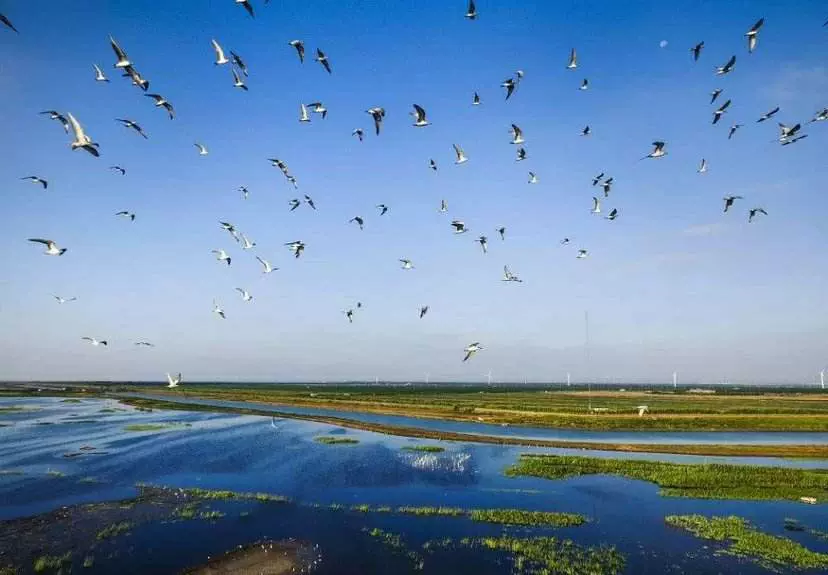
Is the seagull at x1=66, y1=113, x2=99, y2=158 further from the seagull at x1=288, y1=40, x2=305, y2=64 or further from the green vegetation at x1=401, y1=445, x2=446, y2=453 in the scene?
the green vegetation at x1=401, y1=445, x2=446, y2=453

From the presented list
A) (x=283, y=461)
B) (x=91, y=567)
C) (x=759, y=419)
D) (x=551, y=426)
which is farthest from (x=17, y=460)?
(x=759, y=419)

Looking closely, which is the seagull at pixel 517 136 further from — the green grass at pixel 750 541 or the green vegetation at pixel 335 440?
the green vegetation at pixel 335 440

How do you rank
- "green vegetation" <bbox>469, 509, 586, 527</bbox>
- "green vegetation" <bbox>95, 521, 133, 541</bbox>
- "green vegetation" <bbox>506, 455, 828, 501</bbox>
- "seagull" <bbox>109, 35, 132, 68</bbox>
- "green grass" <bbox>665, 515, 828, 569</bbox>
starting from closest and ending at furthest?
1. "seagull" <bbox>109, 35, 132, 68</bbox>
2. "green grass" <bbox>665, 515, 828, 569</bbox>
3. "green vegetation" <bbox>95, 521, 133, 541</bbox>
4. "green vegetation" <bbox>469, 509, 586, 527</bbox>
5. "green vegetation" <bbox>506, 455, 828, 501</bbox>

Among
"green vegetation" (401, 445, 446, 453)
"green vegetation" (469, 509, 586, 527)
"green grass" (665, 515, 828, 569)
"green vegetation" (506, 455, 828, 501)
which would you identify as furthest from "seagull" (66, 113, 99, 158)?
"green vegetation" (401, 445, 446, 453)

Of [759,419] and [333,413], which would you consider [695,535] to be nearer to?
[759,419]

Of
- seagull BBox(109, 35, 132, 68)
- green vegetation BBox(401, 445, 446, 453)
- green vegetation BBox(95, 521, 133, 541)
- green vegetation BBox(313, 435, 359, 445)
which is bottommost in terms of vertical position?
green vegetation BBox(313, 435, 359, 445)

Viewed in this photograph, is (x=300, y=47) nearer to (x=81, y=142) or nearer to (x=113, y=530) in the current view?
(x=81, y=142)
